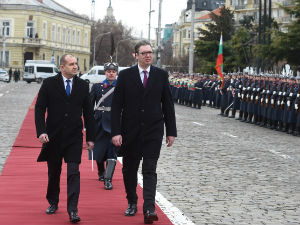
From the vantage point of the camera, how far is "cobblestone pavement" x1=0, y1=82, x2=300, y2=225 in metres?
8.81

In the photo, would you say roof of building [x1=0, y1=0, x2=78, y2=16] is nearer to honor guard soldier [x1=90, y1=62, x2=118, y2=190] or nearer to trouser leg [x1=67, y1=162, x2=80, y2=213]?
honor guard soldier [x1=90, y1=62, x2=118, y2=190]

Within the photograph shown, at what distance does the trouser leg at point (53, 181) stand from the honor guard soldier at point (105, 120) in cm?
192

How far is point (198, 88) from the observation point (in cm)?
4288

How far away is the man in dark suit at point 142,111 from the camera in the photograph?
8039 millimetres

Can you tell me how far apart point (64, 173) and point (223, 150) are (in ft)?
18.4

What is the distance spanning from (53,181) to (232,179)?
13.4ft

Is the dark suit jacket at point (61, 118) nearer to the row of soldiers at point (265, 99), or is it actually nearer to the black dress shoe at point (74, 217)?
the black dress shoe at point (74, 217)

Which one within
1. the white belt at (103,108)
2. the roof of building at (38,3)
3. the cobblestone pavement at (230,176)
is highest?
the roof of building at (38,3)

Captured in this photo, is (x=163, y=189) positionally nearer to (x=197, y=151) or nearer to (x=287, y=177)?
(x=287, y=177)

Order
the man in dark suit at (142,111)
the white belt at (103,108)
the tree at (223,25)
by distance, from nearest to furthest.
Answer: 1. the man in dark suit at (142,111)
2. the white belt at (103,108)
3. the tree at (223,25)

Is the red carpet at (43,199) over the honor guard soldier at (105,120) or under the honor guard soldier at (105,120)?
under

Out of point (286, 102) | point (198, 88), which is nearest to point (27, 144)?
point (286, 102)

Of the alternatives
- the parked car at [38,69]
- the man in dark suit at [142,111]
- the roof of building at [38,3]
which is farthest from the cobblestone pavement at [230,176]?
the roof of building at [38,3]

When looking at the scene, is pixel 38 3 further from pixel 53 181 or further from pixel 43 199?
pixel 53 181
